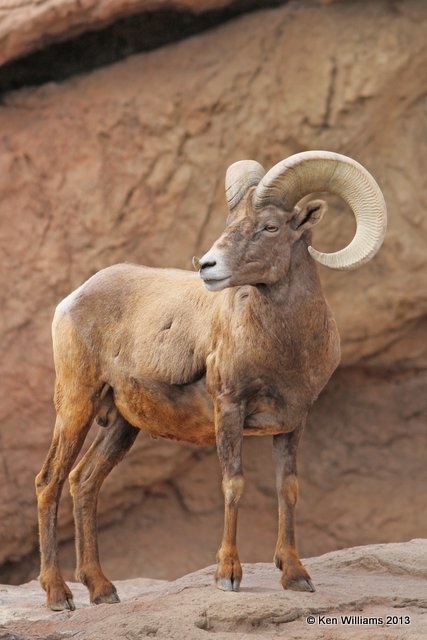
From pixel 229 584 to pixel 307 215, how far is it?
222 centimetres

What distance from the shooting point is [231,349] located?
716 centimetres

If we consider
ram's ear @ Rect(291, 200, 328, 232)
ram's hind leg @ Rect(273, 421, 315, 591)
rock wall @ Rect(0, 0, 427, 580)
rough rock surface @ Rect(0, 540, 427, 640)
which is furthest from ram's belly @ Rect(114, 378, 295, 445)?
rock wall @ Rect(0, 0, 427, 580)

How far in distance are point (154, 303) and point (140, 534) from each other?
16.6 feet

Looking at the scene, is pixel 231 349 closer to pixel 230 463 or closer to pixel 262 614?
pixel 230 463

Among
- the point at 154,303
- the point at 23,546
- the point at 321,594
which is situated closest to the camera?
the point at 321,594

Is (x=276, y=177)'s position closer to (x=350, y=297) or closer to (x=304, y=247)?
(x=304, y=247)

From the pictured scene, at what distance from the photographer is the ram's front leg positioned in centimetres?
701

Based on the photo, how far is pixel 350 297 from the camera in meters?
11.4

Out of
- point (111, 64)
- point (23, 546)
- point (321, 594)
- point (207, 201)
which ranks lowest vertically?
point (321, 594)

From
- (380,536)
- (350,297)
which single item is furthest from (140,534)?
(350,297)

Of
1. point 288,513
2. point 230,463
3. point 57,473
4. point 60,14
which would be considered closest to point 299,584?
point 288,513

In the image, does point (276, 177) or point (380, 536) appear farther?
point (380, 536)

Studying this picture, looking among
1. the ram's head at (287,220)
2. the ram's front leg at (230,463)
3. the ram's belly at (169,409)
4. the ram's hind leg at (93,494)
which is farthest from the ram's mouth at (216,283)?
the ram's hind leg at (93,494)

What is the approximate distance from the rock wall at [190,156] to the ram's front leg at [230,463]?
4.37 m
